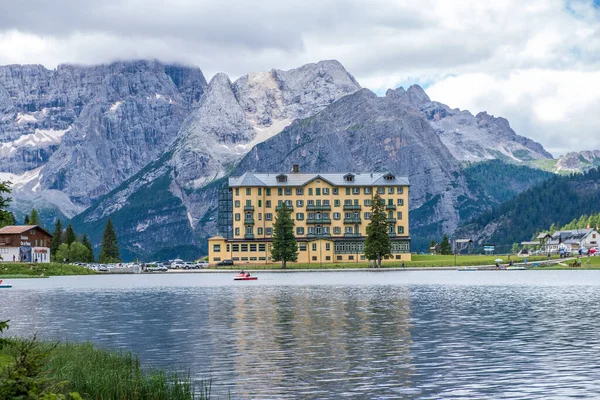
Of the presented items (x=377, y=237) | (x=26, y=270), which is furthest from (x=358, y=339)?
(x=26, y=270)

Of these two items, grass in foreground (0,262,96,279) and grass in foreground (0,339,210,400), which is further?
grass in foreground (0,262,96,279)

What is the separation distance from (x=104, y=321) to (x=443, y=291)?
49.6 meters

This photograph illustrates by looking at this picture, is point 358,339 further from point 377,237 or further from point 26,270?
point 26,270

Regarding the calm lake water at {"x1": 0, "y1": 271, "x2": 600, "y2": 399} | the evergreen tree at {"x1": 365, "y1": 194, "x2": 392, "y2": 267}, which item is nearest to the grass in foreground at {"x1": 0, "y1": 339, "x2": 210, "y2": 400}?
the calm lake water at {"x1": 0, "y1": 271, "x2": 600, "y2": 399}

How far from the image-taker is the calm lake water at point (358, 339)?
35.3 metres

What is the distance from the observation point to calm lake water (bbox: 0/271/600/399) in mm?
35344

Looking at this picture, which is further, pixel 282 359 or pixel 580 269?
pixel 580 269

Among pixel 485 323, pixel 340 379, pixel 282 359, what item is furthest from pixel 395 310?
pixel 340 379

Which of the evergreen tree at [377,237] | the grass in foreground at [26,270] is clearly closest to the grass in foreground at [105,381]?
the grass in foreground at [26,270]

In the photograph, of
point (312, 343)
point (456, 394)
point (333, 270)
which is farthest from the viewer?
point (333, 270)

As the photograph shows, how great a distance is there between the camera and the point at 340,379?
121ft

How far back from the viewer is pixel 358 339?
169 feet

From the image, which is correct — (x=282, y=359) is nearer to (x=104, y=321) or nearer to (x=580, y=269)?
(x=104, y=321)

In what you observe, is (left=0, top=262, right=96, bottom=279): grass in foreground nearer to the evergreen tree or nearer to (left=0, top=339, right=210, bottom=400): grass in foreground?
the evergreen tree
